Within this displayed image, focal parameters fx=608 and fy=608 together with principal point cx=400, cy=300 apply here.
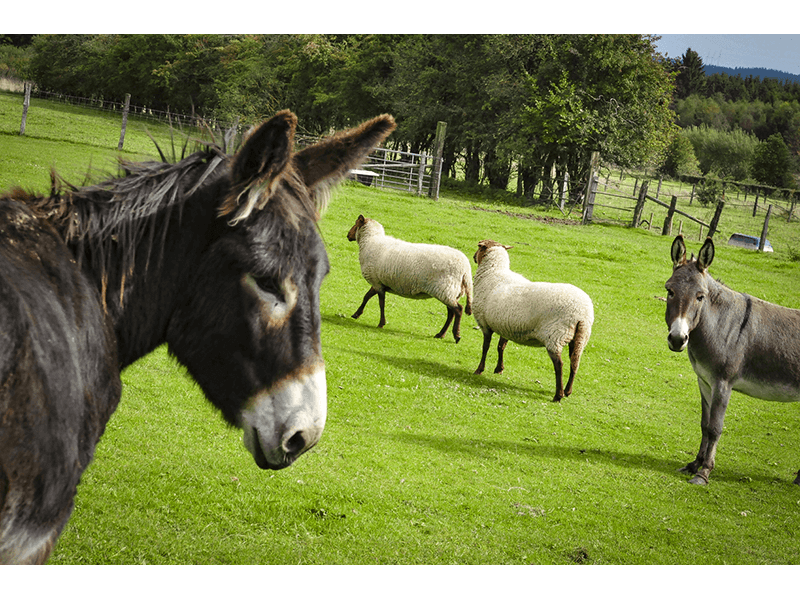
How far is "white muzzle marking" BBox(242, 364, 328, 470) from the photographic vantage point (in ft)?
6.07

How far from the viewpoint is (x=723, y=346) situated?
677 centimetres

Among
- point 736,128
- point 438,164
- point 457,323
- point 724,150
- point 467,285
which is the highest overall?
point 736,128

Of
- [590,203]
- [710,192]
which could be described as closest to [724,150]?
[710,192]

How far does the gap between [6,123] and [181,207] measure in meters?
26.9

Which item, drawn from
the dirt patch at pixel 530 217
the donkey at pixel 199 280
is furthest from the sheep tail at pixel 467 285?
the dirt patch at pixel 530 217

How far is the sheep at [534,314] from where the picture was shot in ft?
28.6

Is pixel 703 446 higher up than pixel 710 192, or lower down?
lower down

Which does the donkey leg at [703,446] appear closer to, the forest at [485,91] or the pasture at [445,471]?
the pasture at [445,471]

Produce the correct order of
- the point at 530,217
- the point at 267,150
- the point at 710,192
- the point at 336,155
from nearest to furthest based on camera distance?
1. the point at 267,150
2. the point at 336,155
3. the point at 530,217
4. the point at 710,192

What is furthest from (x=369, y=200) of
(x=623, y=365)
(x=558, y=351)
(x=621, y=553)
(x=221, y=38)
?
(x=221, y=38)

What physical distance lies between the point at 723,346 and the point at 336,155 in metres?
6.03

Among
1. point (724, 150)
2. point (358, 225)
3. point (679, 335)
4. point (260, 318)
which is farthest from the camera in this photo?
point (724, 150)

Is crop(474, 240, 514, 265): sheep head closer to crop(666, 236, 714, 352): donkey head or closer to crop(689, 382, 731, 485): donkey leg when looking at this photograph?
crop(666, 236, 714, 352): donkey head

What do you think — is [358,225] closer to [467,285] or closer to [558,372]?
[467,285]
